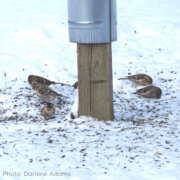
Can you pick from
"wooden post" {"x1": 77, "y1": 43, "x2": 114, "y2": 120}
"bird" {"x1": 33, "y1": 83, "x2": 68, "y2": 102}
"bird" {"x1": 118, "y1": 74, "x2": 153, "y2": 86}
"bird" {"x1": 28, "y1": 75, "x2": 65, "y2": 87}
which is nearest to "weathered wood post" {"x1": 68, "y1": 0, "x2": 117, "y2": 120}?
"wooden post" {"x1": 77, "y1": 43, "x2": 114, "y2": 120}

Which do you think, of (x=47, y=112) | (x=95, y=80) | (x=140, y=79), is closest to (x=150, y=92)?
(x=140, y=79)

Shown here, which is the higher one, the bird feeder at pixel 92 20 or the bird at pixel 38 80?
the bird feeder at pixel 92 20

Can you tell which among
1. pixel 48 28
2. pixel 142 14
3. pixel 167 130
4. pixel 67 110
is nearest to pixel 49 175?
pixel 167 130

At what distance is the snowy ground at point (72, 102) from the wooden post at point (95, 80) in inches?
7.7

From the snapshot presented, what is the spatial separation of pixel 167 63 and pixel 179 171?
20.7 ft

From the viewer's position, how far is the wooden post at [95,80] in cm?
528

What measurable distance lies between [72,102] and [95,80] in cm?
171

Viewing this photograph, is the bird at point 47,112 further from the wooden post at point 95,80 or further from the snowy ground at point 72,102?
the wooden post at point 95,80

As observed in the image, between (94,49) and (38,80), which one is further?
(38,80)

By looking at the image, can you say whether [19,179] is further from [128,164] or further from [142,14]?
[142,14]

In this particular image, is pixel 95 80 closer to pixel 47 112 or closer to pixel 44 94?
pixel 47 112

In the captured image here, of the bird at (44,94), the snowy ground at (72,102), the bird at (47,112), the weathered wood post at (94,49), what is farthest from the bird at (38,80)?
the weathered wood post at (94,49)

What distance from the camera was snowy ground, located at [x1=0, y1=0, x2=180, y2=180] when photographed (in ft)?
12.8

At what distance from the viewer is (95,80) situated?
17.7 ft
